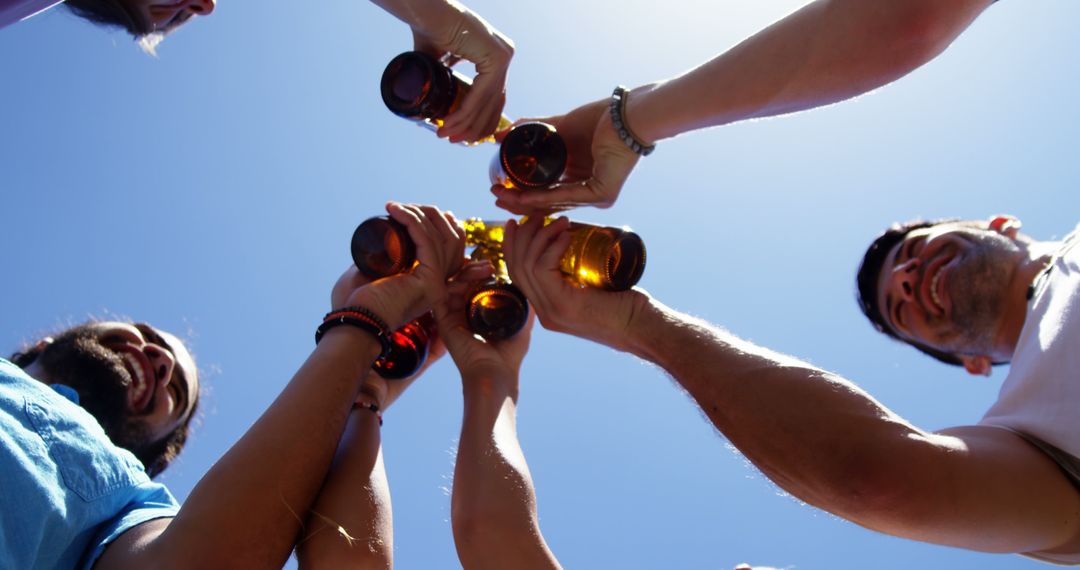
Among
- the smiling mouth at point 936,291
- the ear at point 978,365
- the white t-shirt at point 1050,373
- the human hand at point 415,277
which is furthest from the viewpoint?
the smiling mouth at point 936,291

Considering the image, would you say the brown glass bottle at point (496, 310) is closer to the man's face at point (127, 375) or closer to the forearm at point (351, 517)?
the forearm at point (351, 517)

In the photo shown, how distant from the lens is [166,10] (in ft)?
7.34

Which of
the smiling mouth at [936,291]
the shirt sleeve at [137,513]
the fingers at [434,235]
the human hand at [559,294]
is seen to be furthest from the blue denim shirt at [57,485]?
the smiling mouth at [936,291]

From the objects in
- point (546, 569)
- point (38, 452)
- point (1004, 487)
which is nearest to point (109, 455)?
point (38, 452)

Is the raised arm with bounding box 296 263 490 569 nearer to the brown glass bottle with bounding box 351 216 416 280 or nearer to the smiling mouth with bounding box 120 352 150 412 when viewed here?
the brown glass bottle with bounding box 351 216 416 280

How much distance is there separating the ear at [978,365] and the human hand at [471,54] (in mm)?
1982

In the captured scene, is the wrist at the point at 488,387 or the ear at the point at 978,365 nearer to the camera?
the wrist at the point at 488,387

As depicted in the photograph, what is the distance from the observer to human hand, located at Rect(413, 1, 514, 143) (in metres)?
2.02

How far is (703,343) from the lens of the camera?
4.82ft

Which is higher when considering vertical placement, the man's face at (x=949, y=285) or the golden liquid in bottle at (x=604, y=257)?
the man's face at (x=949, y=285)

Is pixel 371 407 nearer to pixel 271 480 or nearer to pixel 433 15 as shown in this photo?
pixel 271 480

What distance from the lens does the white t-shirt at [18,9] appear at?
33.8 inches

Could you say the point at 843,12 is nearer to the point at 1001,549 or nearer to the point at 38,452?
the point at 1001,549

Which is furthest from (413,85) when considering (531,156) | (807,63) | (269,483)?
(269,483)
